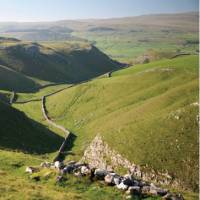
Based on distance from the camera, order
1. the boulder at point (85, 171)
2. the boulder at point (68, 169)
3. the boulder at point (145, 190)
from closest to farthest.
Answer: the boulder at point (145, 190) → the boulder at point (85, 171) → the boulder at point (68, 169)

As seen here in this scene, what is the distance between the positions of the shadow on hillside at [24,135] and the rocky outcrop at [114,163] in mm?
12784

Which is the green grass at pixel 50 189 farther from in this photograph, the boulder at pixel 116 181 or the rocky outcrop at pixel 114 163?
the rocky outcrop at pixel 114 163

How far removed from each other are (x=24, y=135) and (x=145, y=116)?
91.0 feet

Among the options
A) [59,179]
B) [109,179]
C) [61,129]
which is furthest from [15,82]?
[109,179]

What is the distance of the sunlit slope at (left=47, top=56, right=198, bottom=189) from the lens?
195 feet

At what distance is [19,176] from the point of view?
38000mm

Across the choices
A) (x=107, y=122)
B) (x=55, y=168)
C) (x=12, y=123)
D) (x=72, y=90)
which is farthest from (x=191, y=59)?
(x=55, y=168)

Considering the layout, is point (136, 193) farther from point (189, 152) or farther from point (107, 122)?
point (107, 122)

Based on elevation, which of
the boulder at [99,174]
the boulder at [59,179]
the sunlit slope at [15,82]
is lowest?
the boulder at [59,179]

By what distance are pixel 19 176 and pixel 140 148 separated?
98.3ft

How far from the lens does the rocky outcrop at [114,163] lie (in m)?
55.9

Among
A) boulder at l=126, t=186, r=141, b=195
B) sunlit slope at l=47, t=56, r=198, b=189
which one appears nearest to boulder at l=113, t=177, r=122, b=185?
boulder at l=126, t=186, r=141, b=195

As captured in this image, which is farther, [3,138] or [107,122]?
[107,122]

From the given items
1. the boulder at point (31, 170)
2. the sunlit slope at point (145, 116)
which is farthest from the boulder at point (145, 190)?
the sunlit slope at point (145, 116)
